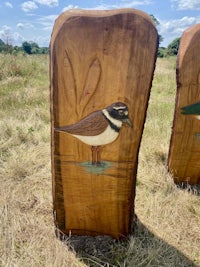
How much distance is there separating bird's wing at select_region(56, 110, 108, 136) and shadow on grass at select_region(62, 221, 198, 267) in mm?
787

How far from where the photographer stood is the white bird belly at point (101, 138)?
1.58 metres

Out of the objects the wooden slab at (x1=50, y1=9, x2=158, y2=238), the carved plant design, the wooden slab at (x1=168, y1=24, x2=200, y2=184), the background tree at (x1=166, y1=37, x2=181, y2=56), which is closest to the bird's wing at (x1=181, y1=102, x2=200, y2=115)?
the wooden slab at (x1=168, y1=24, x2=200, y2=184)

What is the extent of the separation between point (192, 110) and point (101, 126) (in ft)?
3.61

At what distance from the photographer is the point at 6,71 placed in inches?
261

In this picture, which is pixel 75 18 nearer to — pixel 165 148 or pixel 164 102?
pixel 165 148

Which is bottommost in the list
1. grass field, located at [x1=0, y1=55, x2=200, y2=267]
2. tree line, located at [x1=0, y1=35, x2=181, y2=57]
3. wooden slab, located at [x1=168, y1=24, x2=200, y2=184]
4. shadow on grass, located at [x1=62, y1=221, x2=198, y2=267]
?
shadow on grass, located at [x1=62, y1=221, x2=198, y2=267]

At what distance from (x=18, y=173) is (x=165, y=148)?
5.18 ft

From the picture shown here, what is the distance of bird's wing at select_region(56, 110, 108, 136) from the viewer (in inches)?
60.4

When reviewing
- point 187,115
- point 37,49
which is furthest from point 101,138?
point 37,49

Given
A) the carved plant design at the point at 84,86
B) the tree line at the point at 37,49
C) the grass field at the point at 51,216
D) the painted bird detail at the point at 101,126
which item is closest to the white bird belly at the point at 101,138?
the painted bird detail at the point at 101,126

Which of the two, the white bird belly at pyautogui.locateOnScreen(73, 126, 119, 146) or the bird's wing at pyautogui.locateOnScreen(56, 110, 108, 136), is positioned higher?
the bird's wing at pyautogui.locateOnScreen(56, 110, 108, 136)

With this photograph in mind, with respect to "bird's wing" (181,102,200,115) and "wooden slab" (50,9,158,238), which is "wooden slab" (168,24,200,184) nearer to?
"bird's wing" (181,102,200,115)

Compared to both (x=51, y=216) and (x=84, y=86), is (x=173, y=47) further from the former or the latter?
(x=84, y=86)

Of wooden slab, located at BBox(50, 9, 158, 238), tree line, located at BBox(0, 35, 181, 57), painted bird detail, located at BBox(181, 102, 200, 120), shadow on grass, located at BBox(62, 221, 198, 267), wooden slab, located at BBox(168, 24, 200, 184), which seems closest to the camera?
wooden slab, located at BBox(50, 9, 158, 238)
